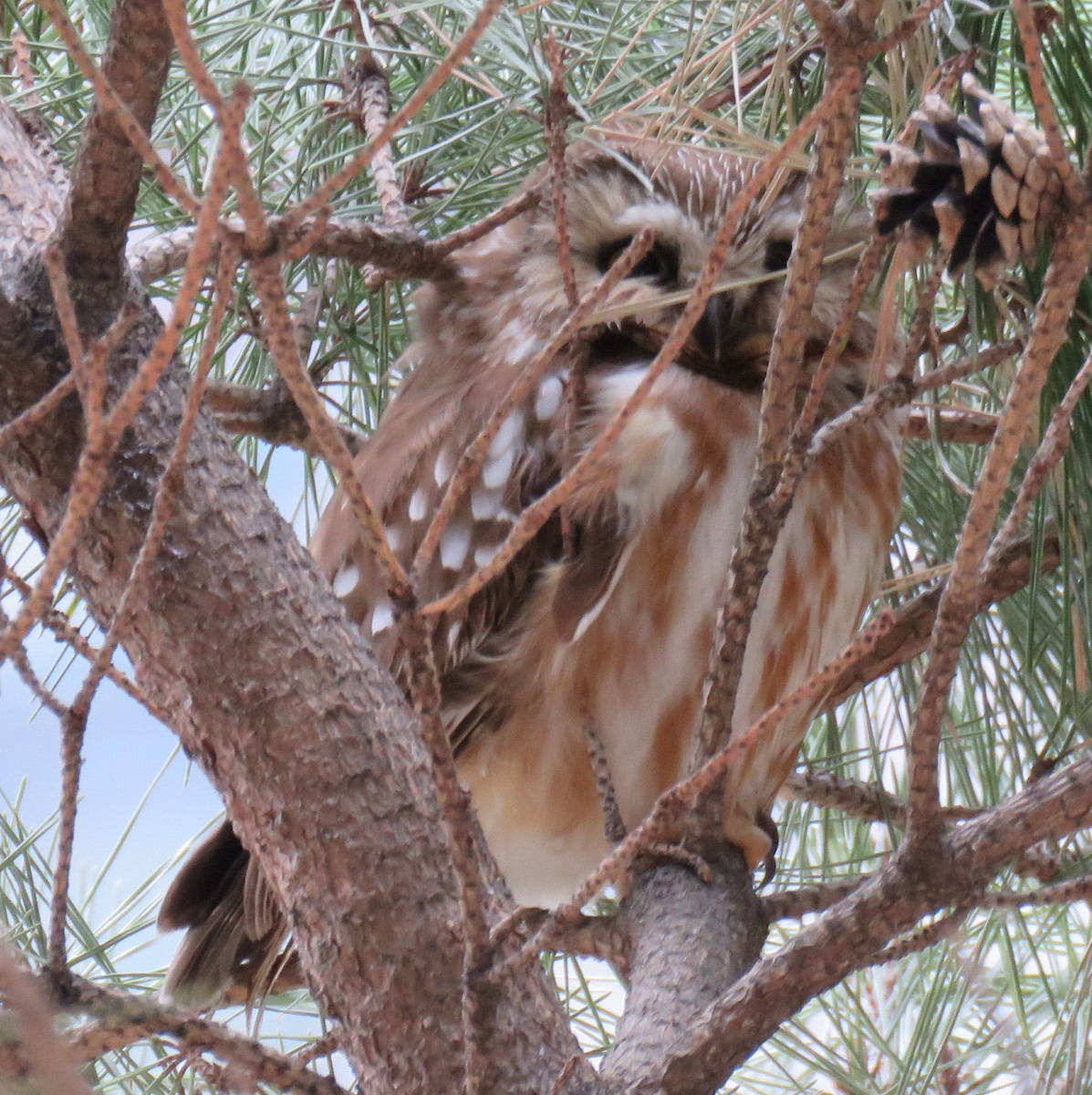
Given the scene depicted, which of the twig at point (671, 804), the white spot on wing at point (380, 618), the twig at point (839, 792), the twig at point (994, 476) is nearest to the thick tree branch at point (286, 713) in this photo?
the twig at point (671, 804)

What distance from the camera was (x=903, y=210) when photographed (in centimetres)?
84

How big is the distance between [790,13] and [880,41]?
0.81ft

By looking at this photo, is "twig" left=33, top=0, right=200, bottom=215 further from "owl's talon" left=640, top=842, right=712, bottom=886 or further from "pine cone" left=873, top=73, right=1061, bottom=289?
"owl's talon" left=640, top=842, right=712, bottom=886

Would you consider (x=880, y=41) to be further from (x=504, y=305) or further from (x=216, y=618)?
(x=504, y=305)

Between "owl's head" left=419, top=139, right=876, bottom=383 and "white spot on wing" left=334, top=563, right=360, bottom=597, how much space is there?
321mm

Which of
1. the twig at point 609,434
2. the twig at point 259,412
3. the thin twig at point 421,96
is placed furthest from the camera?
the twig at point 259,412

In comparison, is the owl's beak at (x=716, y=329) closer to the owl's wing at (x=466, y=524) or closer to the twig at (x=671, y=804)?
the owl's wing at (x=466, y=524)

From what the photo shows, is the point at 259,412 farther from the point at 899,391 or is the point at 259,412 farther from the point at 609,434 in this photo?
the point at 609,434

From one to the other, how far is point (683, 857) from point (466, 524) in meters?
0.50

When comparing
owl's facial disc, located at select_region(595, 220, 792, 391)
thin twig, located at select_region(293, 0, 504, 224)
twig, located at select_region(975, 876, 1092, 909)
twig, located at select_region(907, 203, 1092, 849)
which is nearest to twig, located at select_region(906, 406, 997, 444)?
owl's facial disc, located at select_region(595, 220, 792, 391)

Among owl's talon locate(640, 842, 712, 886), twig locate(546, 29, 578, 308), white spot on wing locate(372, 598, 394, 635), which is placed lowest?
owl's talon locate(640, 842, 712, 886)

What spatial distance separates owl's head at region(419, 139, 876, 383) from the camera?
4.99 feet

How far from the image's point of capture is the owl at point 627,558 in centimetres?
145

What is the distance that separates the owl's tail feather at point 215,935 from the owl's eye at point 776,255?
2.83ft
